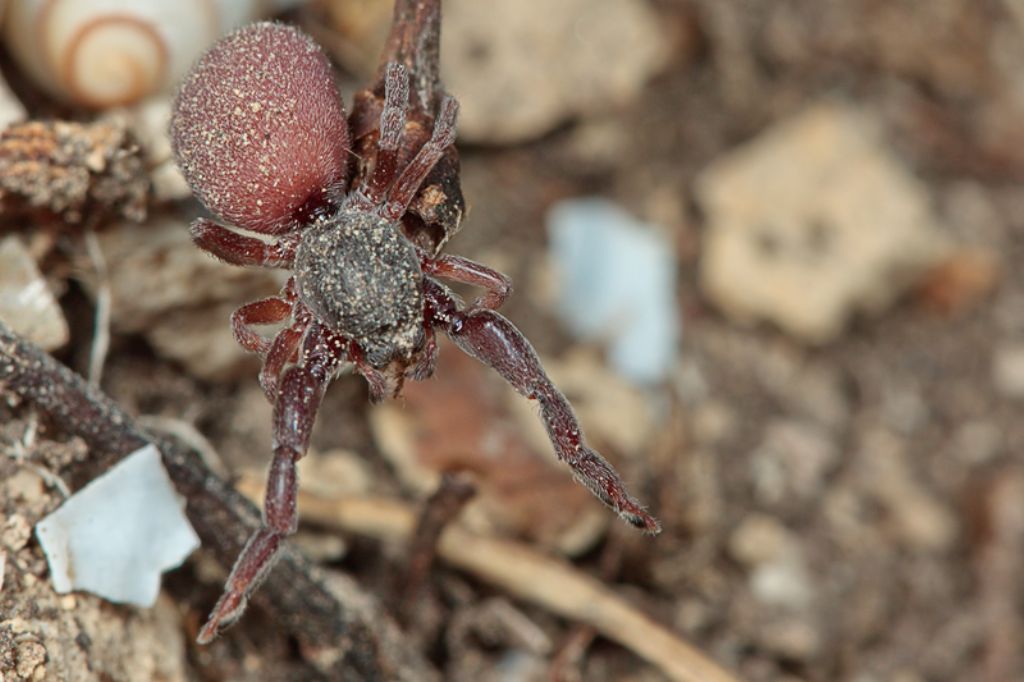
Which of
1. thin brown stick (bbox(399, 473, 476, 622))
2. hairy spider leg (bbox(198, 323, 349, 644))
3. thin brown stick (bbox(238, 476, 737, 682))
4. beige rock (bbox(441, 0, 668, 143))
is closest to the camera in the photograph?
hairy spider leg (bbox(198, 323, 349, 644))

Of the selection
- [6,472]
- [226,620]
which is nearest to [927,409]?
[226,620]

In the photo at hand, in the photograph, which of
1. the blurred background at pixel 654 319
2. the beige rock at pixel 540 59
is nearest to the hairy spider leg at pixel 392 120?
the blurred background at pixel 654 319

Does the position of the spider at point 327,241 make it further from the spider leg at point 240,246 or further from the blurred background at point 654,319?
the blurred background at point 654,319

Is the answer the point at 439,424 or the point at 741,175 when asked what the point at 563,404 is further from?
the point at 741,175

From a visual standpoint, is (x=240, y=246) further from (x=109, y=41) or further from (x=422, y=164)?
(x=109, y=41)

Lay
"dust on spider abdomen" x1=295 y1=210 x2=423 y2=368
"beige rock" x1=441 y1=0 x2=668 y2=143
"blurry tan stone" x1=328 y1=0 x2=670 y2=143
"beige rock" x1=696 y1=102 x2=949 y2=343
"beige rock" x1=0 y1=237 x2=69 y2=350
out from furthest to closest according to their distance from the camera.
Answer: "beige rock" x1=696 y1=102 x2=949 y2=343 → "beige rock" x1=441 y1=0 x2=668 y2=143 → "blurry tan stone" x1=328 y1=0 x2=670 y2=143 → "beige rock" x1=0 y1=237 x2=69 y2=350 → "dust on spider abdomen" x1=295 y1=210 x2=423 y2=368

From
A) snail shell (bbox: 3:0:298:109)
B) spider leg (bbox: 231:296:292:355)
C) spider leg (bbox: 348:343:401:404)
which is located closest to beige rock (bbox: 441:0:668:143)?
snail shell (bbox: 3:0:298:109)

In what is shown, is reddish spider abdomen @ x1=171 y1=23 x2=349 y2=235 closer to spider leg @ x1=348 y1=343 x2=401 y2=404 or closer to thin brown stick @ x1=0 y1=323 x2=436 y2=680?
A: spider leg @ x1=348 y1=343 x2=401 y2=404
